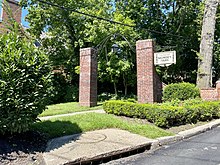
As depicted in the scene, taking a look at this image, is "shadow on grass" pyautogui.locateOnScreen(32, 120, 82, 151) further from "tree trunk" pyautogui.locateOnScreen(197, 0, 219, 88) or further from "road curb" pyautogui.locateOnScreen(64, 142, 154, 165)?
"tree trunk" pyautogui.locateOnScreen(197, 0, 219, 88)

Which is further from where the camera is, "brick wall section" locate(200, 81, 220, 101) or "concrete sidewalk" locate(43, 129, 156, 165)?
"brick wall section" locate(200, 81, 220, 101)

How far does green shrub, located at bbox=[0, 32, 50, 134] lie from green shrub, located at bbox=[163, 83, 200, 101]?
7.23 m

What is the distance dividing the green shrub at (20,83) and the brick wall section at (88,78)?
6597 millimetres

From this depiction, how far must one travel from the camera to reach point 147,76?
9.52 metres

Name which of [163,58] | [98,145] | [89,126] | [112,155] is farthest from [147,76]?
[112,155]

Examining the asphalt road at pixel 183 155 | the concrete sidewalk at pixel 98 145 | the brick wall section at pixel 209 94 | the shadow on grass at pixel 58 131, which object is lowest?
the asphalt road at pixel 183 155

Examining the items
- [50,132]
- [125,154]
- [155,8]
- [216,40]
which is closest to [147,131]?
[125,154]

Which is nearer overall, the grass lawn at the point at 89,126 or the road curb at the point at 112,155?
the road curb at the point at 112,155

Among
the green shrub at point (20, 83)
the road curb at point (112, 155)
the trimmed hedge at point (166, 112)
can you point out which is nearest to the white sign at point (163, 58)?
the trimmed hedge at point (166, 112)

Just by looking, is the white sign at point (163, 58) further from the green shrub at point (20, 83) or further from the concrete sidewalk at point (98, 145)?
the green shrub at point (20, 83)

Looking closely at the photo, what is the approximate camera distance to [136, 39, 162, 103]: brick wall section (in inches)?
369

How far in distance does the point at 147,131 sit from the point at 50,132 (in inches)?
104

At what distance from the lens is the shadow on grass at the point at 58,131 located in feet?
18.0

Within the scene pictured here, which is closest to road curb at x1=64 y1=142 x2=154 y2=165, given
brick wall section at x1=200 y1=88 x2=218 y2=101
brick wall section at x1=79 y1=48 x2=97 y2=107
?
brick wall section at x1=79 y1=48 x2=97 y2=107
